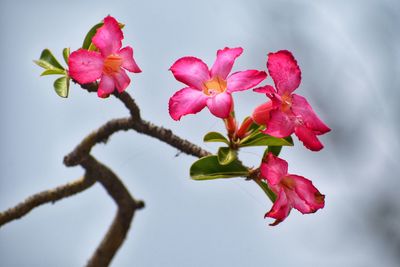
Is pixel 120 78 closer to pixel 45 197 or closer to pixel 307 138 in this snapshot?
pixel 307 138

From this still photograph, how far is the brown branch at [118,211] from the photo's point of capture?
144cm

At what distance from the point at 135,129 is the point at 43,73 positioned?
0.96 ft

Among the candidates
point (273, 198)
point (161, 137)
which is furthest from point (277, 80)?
point (161, 137)

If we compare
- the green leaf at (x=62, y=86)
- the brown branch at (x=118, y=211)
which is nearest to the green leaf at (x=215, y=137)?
the green leaf at (x=62, y=86)

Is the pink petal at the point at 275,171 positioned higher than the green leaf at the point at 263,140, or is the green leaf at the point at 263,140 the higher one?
the green leaf at the point at 263,140

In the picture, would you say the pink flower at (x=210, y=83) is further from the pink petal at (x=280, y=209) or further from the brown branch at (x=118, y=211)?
the brown branch at (x=118, y=211)

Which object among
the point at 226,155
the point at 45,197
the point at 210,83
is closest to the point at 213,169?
the point at 226,155

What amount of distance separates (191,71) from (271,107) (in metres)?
0.13

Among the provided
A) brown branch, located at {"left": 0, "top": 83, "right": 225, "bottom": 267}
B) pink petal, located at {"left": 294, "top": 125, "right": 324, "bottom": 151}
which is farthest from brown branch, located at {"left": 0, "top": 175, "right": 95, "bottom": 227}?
pink petal, located at {"left": 294, "top": 125, "right": 324, "bottom": 151}

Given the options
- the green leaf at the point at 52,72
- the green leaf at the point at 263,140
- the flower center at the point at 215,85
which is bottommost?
the green leaf at the point at 52,72

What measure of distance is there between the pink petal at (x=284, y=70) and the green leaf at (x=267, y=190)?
6.3 inches

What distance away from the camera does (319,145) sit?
2.44ft

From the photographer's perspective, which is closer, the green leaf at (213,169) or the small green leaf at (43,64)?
the green leaf at (213,169)

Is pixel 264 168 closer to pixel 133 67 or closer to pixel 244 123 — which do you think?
pixel 244 123
